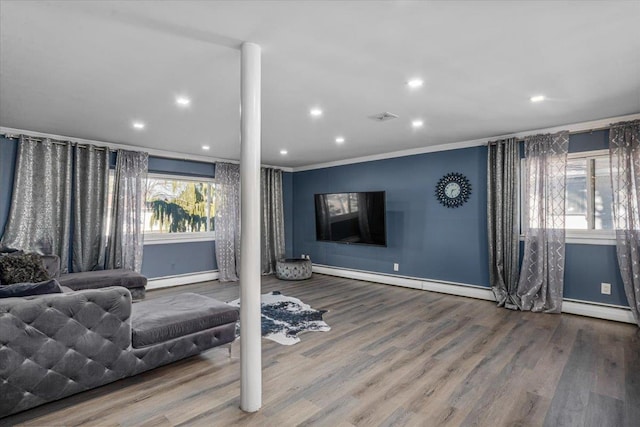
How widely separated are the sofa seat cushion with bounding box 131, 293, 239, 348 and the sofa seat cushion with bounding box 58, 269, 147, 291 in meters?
1.67

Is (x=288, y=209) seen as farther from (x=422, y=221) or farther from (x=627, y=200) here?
(x=627, y=200)

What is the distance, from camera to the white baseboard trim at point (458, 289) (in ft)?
12.8

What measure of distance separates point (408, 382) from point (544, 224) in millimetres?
3065

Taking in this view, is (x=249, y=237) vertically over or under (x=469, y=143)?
under

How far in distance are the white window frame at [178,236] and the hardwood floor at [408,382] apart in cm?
335

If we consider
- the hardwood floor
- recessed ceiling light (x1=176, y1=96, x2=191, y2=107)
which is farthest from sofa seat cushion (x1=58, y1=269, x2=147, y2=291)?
recessed ceiling light (x1=176, y1=96, x2=191, y2=107)

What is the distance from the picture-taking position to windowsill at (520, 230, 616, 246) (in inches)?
155

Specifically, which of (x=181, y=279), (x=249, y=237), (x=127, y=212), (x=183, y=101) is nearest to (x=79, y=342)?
(x=249, y=237)

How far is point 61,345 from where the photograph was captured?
2174 millimetres

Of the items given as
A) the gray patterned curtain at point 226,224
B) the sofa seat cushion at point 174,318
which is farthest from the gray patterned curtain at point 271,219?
the sofa seat cushion at point 174,318

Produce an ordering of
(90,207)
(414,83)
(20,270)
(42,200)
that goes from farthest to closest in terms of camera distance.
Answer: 1. (90,207)
2. (42,200)
3. (20,270)
4. (414,83)

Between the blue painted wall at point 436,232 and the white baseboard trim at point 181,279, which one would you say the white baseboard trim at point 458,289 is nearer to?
the blue painted wall at point 436,232

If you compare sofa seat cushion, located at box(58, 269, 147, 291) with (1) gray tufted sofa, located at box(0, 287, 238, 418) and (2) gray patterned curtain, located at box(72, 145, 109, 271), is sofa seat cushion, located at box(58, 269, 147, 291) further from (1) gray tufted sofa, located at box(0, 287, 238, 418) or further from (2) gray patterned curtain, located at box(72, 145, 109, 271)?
(1) gray tufted sofa, located at box(0, 287, 238, 418)

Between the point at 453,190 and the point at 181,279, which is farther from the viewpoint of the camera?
the point at 181,279
